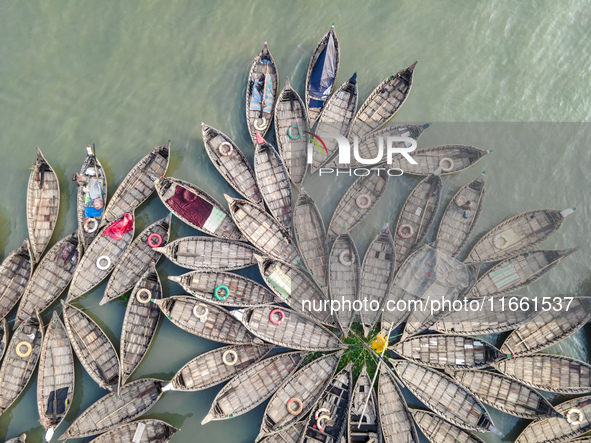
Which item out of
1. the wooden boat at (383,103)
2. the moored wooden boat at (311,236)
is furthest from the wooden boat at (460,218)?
the moored wooden boat at (311,236)

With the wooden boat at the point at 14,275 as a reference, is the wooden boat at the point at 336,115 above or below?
above

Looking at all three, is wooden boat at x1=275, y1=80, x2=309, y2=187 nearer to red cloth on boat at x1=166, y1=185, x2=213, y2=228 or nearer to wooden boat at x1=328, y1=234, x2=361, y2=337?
wooden boat at x1=328, y1=234, x2=361, y2=337

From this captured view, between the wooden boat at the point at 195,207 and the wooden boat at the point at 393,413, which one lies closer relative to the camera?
the wooden boat at the point at 393,413

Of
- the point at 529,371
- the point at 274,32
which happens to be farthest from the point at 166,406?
the point at 274,32

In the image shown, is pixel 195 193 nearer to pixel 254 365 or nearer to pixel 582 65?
pixel 254 365

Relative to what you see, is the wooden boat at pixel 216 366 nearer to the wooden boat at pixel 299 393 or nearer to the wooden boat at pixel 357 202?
the wooden boat at pixel 299 393

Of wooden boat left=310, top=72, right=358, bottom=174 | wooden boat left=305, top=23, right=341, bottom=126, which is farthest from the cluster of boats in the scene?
wooden boat left=305, top=23, right=341, bottom=126

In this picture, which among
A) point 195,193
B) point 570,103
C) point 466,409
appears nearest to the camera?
point 466,409
